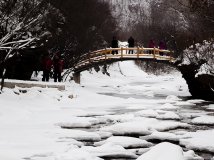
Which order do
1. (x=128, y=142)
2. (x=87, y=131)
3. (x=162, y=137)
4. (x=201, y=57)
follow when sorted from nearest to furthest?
(x=128, y=142) → (x=162, y=137) → (x=87, y=131) → (x=201, y=57)

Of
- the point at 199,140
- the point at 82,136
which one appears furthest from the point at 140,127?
the point at 199,140

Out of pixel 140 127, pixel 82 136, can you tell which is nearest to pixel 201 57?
pixel 140 127

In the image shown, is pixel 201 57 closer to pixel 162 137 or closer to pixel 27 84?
pixel 27 84

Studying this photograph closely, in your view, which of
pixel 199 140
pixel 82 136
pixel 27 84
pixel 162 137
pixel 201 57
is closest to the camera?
pixel 199 140

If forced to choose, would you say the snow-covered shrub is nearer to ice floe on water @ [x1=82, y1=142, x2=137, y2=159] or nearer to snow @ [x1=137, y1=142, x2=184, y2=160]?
ice floe on water @ [x1=82, y1=142, x2=137, y2=159]

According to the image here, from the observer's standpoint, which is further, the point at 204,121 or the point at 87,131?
the point at 204,121

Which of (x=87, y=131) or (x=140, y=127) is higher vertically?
(x=140, y=127)

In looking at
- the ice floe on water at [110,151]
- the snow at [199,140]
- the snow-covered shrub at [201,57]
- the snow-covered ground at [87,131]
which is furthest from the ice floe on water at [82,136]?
the snow-covered shrub at [201,57]

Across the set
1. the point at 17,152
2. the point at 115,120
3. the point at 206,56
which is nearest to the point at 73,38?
the point at 206,56

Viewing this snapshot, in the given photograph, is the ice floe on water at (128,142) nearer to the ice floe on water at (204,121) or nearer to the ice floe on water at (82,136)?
the ice floe on water at (82,136)

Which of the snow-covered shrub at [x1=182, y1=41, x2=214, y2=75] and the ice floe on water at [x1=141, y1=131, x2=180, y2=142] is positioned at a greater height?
the snow-covered shrub at [x1=182, y1=41, x2=214, y2=75]

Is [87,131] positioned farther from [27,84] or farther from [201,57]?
[201,57]

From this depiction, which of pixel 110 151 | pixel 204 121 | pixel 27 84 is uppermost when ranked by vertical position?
pixel 27 84

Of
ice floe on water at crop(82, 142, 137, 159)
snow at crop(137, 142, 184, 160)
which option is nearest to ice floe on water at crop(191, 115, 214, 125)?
ice floe on water at crop(82, 142, 137, 159)
